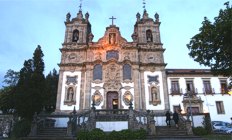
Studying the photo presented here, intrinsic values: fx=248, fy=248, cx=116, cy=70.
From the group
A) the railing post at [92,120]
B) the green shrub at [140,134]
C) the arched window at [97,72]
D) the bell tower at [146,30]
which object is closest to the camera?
the green shrub at [140,134]

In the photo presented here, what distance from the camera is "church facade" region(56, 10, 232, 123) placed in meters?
32.6

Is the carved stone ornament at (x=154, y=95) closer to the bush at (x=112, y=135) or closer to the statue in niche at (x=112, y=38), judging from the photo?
the statue in niche at (x=112, y=38)

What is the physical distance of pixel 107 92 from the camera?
3306cm

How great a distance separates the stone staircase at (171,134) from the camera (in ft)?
65.9

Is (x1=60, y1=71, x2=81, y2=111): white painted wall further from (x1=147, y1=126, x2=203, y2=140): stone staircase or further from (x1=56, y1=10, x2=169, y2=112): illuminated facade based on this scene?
(x1=147, y1=126, x2=203, y2=140): stone staircase

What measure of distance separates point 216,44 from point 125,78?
55.6 ft

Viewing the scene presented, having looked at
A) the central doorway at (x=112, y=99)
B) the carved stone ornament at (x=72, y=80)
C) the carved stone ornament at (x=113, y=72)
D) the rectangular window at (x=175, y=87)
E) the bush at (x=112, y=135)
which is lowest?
the bush at (x=112, y=135)

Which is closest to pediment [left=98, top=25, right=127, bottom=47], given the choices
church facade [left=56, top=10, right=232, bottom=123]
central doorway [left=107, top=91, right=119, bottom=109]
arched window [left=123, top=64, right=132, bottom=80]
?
church facade [left=56, top=10, right=232, bottom=123]

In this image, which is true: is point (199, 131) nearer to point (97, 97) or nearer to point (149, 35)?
point (97, 97)

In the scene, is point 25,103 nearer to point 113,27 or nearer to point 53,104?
point 53,104

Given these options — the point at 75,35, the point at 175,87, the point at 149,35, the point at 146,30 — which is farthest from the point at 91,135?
the point at 146,30

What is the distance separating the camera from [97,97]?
3266cm

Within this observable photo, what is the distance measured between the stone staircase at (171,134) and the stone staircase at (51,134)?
288 inches

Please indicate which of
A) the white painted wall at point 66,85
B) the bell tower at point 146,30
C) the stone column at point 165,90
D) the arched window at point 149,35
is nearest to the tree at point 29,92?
the white painted wall at point 66,85
